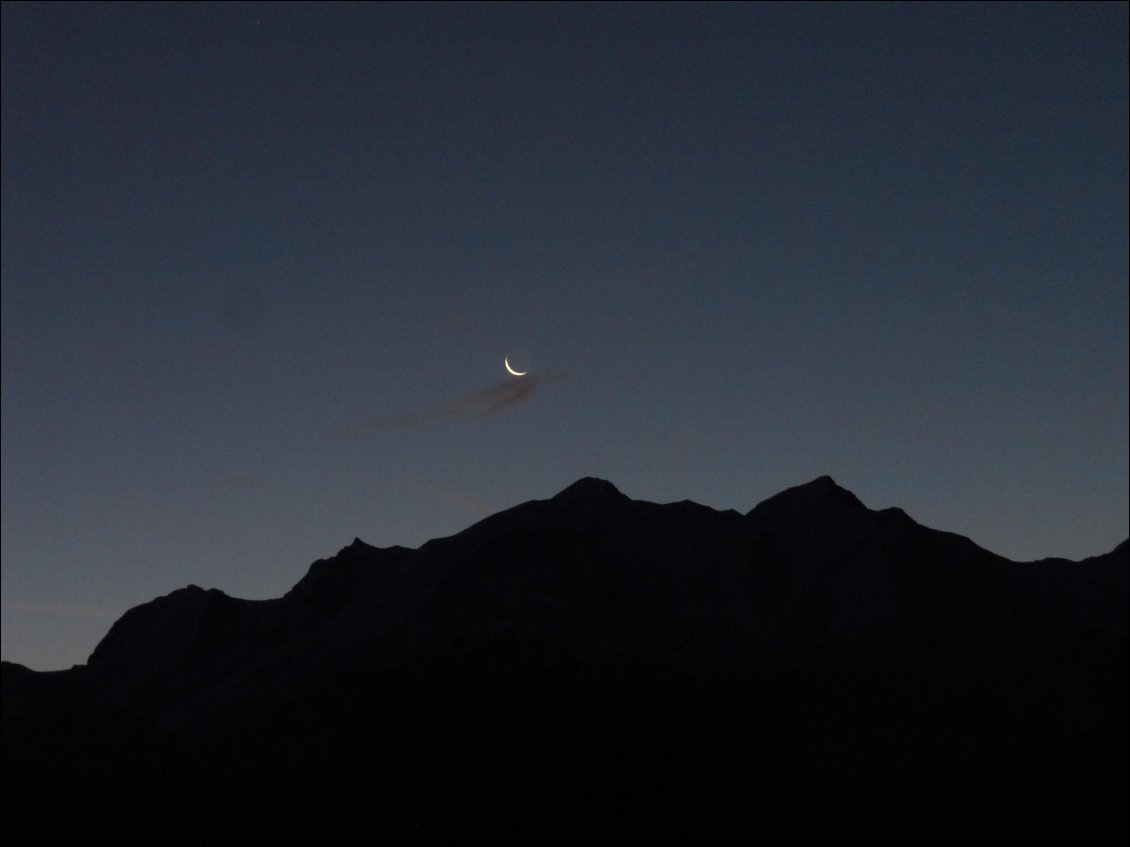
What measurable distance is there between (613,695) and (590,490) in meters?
40.4

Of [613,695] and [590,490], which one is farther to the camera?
[590,490]

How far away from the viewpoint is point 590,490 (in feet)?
306

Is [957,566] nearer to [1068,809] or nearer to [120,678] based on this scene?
[1068,809]

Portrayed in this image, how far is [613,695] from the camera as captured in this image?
53.6 meters

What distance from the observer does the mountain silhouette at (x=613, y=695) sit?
4391 cm

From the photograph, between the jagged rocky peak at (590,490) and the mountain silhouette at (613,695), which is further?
the jagged rocky peak at (590,490)

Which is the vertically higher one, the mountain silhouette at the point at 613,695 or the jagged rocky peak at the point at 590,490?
the jagged rocky peak at the point at 590,490

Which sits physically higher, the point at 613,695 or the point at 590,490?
the point at 590,490

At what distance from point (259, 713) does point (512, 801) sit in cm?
3512

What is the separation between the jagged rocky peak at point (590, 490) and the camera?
92250mm

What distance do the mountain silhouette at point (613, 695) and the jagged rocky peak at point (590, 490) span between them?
36 centimetres

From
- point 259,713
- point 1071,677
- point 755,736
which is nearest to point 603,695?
point 755,736

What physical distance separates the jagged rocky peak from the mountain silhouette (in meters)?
0.36

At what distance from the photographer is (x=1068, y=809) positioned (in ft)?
85.1
